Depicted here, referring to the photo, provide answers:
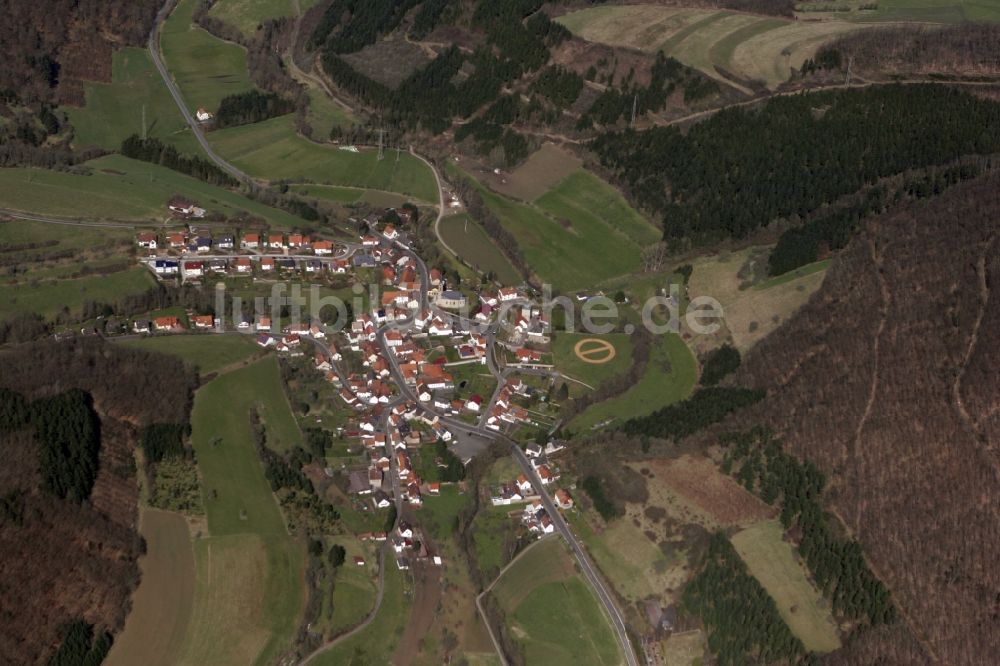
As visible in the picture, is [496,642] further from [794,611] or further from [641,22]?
[641,22]

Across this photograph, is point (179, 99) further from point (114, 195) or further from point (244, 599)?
point (244, 599)

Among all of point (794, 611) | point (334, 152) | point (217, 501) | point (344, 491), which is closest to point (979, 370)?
point (794, 611)

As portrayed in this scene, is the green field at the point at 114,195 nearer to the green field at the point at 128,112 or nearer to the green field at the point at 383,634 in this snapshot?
the green field at the point at 128,112

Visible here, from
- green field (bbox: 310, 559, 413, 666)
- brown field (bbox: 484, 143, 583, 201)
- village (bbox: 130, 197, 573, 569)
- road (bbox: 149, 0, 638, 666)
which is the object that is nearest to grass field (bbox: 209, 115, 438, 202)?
road (bbox: 149, 0, 638, 666)

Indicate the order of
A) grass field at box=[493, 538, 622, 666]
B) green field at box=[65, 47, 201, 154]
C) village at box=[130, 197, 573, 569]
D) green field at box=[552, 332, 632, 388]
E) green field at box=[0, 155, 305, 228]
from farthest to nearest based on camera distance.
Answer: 1. green field at box=[65, 47, 201, 154]
2. green field at box=[0, 155, 305, 228]
3. green field at box=[552, 332, 632, 388]
4. village at box=[130, 197, 573, 569]
5. grass field at box=[493, 538, 622, 666]

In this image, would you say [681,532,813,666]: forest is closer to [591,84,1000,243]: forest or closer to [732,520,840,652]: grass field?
[732,520,840,652]: grass field

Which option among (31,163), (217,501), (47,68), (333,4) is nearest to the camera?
(217,501)
